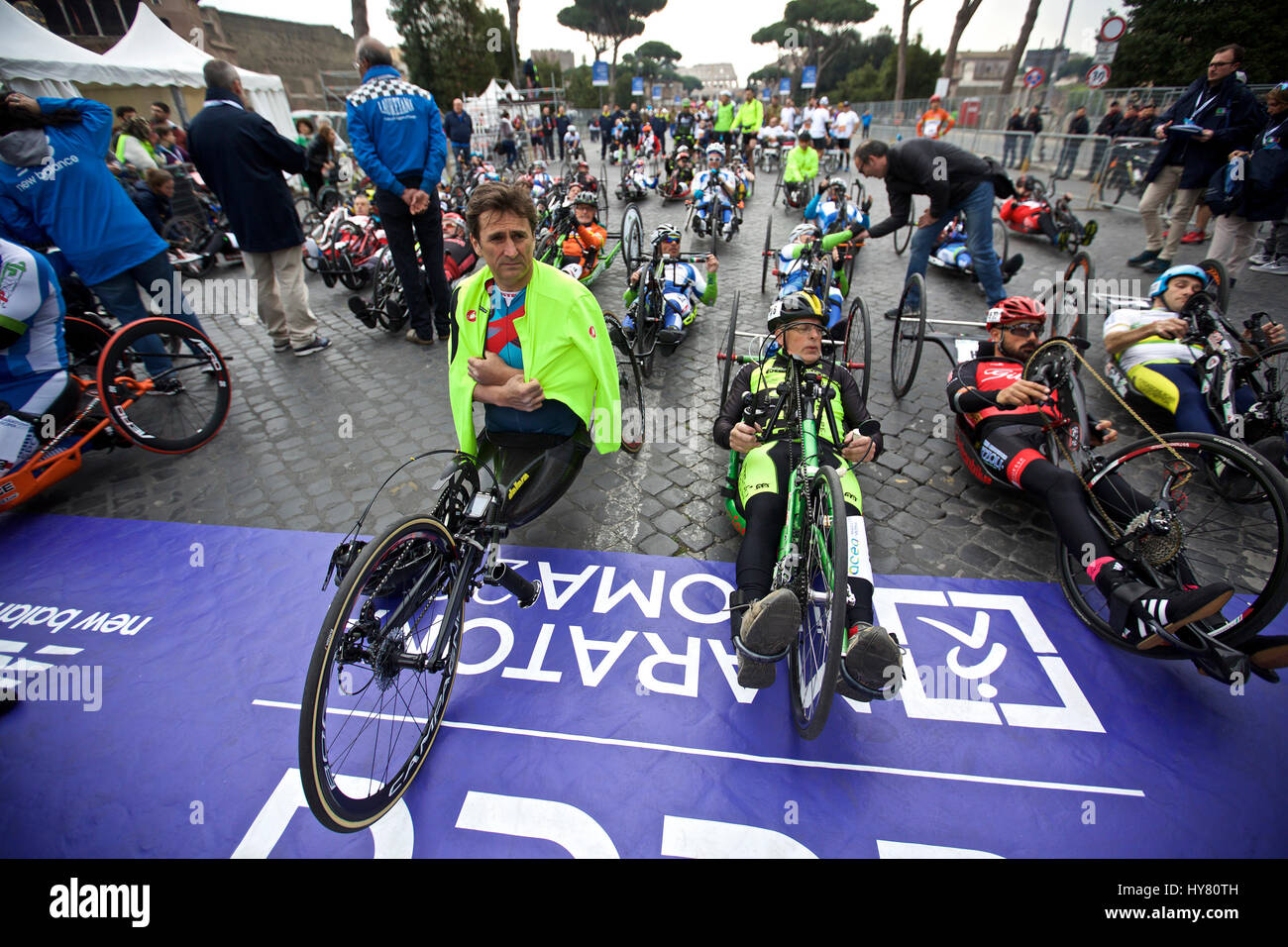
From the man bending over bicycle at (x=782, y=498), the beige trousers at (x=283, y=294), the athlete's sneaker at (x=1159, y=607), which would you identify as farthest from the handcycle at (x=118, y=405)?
the athlete's sneaker at (x=1159, y=607)

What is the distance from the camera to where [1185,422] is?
3.81m

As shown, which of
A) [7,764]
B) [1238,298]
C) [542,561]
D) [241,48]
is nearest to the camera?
[7,764]

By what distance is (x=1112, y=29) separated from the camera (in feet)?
36.9

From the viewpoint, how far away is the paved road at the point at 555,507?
3520mm

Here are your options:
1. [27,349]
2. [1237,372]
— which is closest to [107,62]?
[27,349]

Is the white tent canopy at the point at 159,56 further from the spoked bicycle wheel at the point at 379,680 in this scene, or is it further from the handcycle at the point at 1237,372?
the handcycle at the point at 1237,372

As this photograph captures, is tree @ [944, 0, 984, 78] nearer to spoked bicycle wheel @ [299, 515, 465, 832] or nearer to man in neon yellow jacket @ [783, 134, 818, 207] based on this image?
man in neon yellow jacket @ [783, 134, 818, 207]

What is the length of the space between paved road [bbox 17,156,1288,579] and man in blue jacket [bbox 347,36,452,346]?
120cm

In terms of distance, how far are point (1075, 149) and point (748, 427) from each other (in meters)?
17.2

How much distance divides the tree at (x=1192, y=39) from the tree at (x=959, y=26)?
7.21 m

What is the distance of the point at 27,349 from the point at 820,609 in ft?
16.7

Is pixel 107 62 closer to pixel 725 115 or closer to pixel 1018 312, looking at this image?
pixel 725 115
